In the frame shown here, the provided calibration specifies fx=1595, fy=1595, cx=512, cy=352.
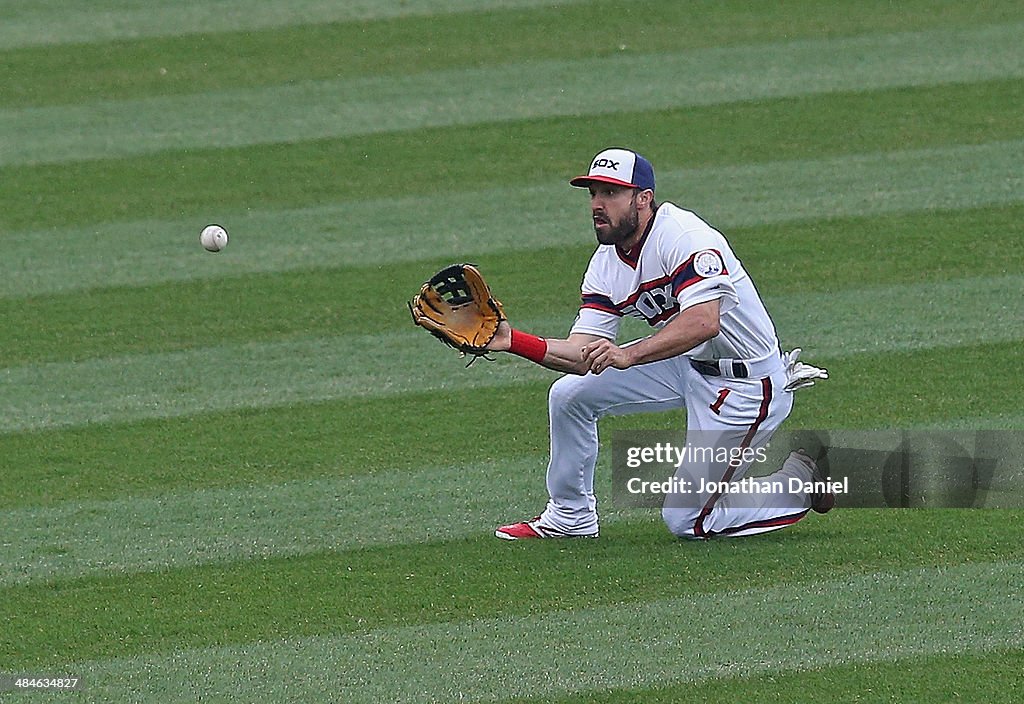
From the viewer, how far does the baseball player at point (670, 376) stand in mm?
5875

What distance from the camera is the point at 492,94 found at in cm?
1070

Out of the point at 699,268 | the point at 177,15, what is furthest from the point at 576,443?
the point at 177,15

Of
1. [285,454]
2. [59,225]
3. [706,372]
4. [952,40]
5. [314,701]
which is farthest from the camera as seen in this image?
[952,40]

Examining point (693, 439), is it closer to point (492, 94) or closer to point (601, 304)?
point (601, 304)

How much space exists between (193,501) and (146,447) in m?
0.63

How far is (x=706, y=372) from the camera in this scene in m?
6.16

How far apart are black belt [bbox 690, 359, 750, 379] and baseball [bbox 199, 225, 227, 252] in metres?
3.66

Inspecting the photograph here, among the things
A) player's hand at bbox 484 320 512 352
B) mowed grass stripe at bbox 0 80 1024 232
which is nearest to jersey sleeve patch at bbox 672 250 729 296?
player's hand at bbox 484 320 512 352

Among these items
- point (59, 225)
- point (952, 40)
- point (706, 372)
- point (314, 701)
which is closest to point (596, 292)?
point (706, 372)

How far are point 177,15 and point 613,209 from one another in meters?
6.95

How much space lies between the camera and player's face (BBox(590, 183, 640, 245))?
5883 mm

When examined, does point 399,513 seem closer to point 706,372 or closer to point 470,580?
point 470,580

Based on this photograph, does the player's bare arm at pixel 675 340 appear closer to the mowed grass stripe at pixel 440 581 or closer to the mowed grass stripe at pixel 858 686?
the mowed grass stripe at pixel 440 581

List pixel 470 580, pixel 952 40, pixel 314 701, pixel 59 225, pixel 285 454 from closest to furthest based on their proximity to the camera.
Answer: pixel 314 701 → pixel 470 580 → pixel 285 454 → pixel 59 225 → pixel 952 40
